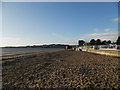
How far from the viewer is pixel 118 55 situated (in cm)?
1312

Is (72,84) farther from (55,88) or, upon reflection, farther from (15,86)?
(15,86)

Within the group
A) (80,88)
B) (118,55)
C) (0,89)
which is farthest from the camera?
(118,55)

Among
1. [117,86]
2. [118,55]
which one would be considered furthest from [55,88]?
[118,55]

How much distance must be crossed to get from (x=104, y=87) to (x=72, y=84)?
1.26 meters

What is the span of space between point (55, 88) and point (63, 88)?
321mm

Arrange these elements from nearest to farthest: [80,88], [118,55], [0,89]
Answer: [80,88], [0,89], [118,55]

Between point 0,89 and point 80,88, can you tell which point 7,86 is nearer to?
point 0,89

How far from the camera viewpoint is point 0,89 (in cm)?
427

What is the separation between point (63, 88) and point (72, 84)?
1.63ft

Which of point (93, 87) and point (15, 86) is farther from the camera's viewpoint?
point (15, 86)

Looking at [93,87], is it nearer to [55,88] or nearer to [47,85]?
[55,88]

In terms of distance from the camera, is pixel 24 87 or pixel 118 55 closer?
pixel 24 87

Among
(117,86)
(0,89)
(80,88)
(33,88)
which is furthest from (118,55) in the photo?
(0,89)

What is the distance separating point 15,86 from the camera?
176 inches
